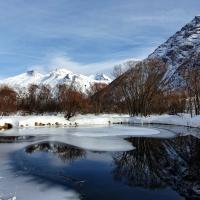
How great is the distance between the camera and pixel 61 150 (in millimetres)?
21375

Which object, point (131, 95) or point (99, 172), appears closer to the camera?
point (99, 172)

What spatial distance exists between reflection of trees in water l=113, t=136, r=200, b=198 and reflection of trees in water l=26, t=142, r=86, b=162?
7.83 ft

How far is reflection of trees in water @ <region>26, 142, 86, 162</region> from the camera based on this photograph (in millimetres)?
18758

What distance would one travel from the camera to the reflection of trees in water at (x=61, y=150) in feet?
61.5

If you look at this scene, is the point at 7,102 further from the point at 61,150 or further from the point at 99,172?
the point at 99,172

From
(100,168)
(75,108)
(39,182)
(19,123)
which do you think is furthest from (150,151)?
(75,108)

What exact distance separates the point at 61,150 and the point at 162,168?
26.6 ft

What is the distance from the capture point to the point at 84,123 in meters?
54.1

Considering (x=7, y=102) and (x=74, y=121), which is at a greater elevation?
(x=7, y=102)

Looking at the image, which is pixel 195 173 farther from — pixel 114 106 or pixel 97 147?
pixel 114 106

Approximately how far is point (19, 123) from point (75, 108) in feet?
51.8

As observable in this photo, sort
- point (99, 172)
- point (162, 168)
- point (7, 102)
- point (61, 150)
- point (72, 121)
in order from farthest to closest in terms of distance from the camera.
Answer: point (7, 102) < point (72, 121) < point (61, 150) < point (162, 168) < point (99, 172)

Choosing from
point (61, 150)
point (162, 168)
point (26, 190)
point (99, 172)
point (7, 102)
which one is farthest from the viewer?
point (7, 102)

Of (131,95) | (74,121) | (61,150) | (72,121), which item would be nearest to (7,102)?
(72,121)
